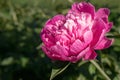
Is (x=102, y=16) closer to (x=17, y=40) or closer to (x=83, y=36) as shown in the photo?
(x=83, y=36)

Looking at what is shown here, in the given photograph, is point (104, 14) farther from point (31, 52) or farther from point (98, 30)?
point (31, 52)

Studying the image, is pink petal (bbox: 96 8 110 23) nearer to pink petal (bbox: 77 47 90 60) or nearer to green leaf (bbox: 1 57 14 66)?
pink petal (bbox: 77 47 90 60)

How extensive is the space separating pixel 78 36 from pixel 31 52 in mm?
926

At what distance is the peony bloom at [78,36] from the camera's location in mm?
1284

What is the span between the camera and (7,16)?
111 inches

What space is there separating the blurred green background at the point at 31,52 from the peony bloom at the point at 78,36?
0.07 meters

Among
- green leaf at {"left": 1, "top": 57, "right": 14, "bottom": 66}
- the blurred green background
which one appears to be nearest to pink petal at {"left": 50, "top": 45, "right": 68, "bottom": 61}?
the blurred green background

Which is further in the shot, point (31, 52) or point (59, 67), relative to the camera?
point (31, 52)

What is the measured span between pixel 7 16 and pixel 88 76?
1343mm

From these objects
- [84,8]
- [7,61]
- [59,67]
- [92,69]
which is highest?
[84,8]

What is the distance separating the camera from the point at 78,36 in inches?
51.8

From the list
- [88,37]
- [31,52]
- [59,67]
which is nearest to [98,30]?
[88,37]

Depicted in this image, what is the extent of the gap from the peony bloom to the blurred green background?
75 millimetres

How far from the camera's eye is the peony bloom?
4.21 ft
